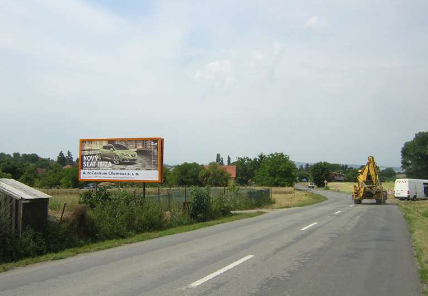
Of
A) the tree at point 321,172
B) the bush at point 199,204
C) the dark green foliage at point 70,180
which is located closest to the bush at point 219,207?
the bush at point 199,204

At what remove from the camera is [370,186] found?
37.0m

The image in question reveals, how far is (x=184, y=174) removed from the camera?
86312mm

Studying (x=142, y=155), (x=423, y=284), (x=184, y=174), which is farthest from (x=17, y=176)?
(x=423, y=284)

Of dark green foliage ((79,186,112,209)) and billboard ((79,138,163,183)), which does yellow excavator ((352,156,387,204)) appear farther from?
A: dark green foliage ((79,186,112,209))

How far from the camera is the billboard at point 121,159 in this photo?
20047 millimetres

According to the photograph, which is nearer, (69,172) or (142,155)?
(142,155)

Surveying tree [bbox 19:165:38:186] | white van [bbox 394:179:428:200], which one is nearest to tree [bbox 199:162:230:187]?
tree [bbox 19:165:38:186]

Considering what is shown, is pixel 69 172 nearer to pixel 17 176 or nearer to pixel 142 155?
pixel 17 176

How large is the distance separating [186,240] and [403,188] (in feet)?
138

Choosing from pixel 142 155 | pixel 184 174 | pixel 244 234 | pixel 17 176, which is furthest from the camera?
pixel 184 174

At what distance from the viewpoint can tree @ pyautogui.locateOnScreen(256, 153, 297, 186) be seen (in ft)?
249

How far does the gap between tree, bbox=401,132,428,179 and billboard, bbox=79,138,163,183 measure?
97512 mm

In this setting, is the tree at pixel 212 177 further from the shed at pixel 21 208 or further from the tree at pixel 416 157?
the shed at pixel 21 208

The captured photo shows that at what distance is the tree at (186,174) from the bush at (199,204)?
63.9 meters
